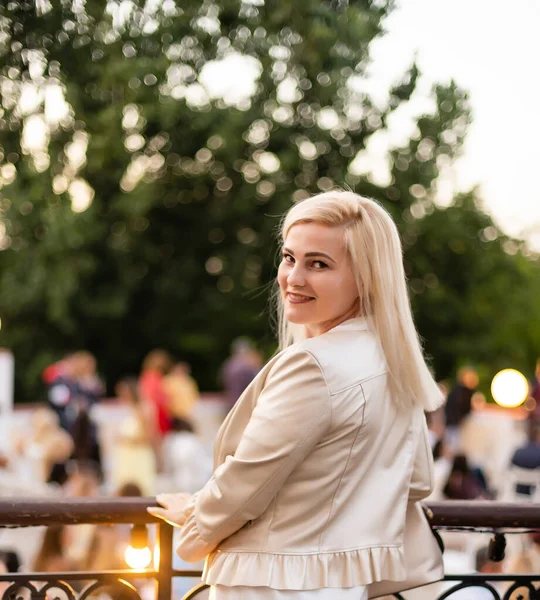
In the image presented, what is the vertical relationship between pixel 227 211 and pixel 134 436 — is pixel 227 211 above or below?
above

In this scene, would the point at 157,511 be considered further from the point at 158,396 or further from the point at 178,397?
the point at 158,396

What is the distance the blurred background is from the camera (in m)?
3.59

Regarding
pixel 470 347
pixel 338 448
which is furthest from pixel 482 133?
pixel 470 347

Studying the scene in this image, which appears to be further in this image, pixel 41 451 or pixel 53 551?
pixel 41 451

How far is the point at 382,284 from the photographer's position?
1.70 metres

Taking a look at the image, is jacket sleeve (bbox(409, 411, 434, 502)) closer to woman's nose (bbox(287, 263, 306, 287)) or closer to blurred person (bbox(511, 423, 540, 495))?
woman's nose (bbox(287, 263, 306, 287))

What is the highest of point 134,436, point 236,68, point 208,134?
point 208,134

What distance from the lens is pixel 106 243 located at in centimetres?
1697

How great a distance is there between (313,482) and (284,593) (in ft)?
0.69

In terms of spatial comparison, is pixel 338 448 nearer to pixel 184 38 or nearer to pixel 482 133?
pixel 184 38

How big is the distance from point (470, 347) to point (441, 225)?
4.71m

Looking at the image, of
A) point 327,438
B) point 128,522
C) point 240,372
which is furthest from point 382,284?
point 240,372

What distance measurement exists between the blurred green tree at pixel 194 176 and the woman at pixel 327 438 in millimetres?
751

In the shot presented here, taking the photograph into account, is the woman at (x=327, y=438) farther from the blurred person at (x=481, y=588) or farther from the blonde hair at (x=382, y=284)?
the blurred person at (x=481, y=588)
